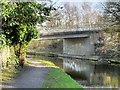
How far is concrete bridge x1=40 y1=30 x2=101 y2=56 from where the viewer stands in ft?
159

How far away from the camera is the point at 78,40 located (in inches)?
2083

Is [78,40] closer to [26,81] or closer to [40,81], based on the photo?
[40,81]

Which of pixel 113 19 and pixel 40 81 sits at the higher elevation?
pixel 113 19

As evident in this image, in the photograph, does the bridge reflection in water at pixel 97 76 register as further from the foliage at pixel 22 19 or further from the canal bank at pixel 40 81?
the foliage at pixel 22 19

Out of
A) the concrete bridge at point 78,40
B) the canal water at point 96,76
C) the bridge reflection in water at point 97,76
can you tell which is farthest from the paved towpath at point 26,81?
the concrete bridge at point 78,40

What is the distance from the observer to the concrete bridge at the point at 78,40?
48375 mm

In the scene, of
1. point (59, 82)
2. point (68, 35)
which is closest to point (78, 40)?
point (68, 35)

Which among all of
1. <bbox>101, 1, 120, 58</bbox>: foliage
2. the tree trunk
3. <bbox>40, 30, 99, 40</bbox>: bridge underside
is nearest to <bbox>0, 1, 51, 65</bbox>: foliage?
the tree trunk

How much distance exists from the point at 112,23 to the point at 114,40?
2253mm

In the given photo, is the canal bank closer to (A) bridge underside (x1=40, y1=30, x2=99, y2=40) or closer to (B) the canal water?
(B) the canal water

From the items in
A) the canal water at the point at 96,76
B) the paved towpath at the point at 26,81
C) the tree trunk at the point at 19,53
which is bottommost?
the canal water at the point at 96,76

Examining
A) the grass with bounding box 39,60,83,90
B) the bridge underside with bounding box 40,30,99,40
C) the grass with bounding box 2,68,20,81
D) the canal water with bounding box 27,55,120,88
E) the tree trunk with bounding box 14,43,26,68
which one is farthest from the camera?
the bridge underside with bounding box 40,30,99,40

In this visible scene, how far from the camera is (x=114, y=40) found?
2869 cm

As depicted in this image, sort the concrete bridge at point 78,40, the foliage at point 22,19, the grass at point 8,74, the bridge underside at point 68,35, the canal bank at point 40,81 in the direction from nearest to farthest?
1. the canal bank at point 40,81
2. the grass at point 8,74
3. the foliage at point 22,19
4. the concrete bridge at point 78,40
5. the bridge underside at point 68,35
